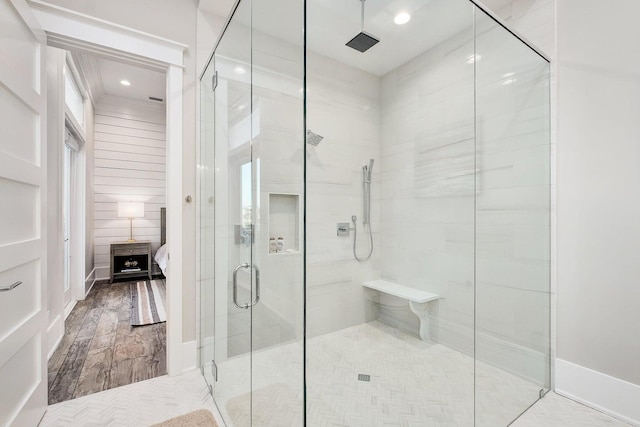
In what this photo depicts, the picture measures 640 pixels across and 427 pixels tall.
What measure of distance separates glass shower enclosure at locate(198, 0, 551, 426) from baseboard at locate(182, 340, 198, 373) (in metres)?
0.07

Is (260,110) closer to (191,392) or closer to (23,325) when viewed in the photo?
(23,325)

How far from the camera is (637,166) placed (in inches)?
67.2

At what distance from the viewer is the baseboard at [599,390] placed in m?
1.71

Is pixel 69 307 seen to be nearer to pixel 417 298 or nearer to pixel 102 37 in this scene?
pixel 102 37

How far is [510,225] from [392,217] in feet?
2.40

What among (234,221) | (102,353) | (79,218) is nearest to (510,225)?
(234,221)

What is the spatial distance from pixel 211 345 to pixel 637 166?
2.79 m

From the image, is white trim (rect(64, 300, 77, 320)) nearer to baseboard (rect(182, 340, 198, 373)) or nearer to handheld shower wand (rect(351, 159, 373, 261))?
baseboard (rect(182, 340, 198, 373))

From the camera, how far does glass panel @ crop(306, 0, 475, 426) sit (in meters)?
1.51

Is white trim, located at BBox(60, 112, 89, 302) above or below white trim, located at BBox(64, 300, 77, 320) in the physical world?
above

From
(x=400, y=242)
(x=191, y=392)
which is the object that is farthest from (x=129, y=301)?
(x=400, y=242)

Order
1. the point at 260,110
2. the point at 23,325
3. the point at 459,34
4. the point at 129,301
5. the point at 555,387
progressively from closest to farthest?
the point at 260,110, the point at 23,325, the point at 459,34, the point at 555,387, the point at 129,301

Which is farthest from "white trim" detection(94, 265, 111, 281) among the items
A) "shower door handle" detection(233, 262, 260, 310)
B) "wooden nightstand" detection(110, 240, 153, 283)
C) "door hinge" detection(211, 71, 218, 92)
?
"shower door handle" detection(233, 262, 260, 310)

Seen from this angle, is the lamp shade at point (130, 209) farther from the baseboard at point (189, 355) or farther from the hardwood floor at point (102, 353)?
the baseboard at point (189, 355)
